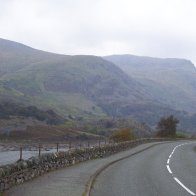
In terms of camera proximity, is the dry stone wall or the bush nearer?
the dry stone wall

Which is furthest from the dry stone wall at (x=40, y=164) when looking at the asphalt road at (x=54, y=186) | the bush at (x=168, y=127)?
the bush at (x=168, y=127)

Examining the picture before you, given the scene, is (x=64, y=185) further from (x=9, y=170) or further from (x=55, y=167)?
(x=55, y=167)

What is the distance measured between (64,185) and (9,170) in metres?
2.50

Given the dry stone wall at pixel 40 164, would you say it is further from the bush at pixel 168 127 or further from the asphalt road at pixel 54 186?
the bush at pixel 168 127

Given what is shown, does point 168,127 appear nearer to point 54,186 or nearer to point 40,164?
point 40,164

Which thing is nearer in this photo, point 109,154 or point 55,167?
point 55,167

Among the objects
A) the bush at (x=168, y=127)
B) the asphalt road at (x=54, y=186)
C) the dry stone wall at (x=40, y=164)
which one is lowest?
the asphalt road at (x=54, y=186)

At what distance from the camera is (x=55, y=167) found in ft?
83.9

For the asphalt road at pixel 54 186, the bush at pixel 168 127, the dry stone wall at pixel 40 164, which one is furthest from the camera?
the bush at pixel 168 127

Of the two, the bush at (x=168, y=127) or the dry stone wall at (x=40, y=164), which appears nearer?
the dry stone wall at (x=40, y=164)

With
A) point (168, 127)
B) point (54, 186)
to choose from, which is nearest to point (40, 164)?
point (54, 186)

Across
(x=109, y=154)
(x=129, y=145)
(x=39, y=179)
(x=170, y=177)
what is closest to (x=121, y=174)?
(x=170, y=177)

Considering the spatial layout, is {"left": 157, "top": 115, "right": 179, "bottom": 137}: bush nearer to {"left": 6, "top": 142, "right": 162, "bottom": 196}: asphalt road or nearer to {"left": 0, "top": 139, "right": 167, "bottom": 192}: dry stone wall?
{"left": 0, "top": 139, "right": 167, "bottom": 192}: dry stone wall

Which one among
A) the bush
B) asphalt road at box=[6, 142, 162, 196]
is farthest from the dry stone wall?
the bush
